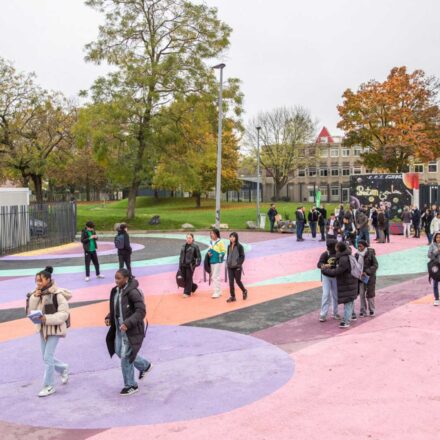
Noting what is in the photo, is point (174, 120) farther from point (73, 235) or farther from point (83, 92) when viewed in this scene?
point (73, 235)

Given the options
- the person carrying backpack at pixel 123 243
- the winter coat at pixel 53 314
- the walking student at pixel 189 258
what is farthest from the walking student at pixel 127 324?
the person carrying backpack at pixel 123 243

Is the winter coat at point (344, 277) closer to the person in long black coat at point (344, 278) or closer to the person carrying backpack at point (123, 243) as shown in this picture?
the person in long black coat at point (344, 278)

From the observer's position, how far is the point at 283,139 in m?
69.5

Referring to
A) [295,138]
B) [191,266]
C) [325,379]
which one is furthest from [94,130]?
[295,138]

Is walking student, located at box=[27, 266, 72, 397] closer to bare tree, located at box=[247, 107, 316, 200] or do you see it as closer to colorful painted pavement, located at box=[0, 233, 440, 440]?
colorful painted pavement, located at box=[0, 233, 440, 440]

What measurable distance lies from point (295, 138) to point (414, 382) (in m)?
64.2

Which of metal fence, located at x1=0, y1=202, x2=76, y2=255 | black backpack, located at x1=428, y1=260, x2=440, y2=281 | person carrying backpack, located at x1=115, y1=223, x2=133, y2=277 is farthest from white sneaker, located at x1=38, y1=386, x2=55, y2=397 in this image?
metal fence, located at x1=0, y1=202, x2=76, y2=255

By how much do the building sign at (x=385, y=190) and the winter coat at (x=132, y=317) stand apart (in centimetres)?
2661

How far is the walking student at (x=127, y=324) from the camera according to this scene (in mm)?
6129

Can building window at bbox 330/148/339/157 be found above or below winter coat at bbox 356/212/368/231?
above

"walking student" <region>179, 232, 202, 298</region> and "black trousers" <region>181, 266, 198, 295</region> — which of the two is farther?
"black trousers" <region>181, 266, 198, 295</region>

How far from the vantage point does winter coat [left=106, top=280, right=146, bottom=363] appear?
612 cm

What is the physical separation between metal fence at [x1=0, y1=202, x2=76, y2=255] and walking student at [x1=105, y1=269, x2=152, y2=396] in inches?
680

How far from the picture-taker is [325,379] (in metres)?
6.64
